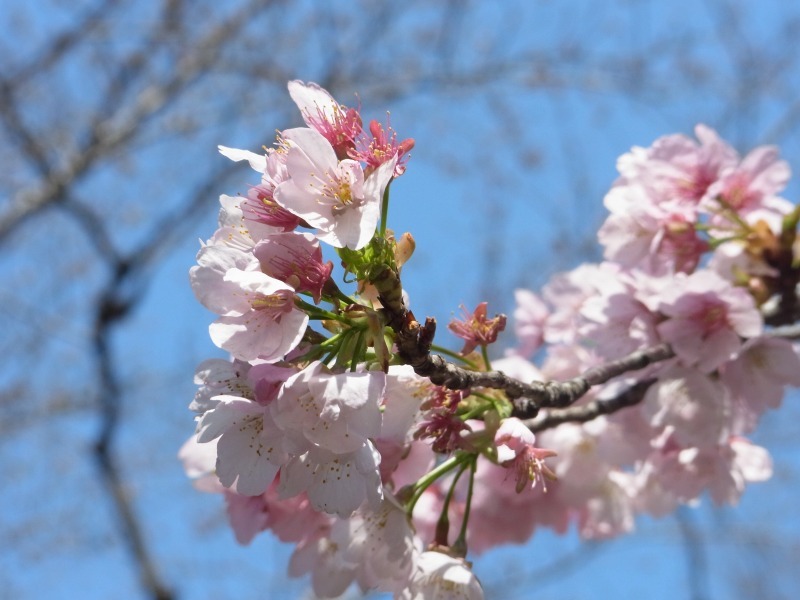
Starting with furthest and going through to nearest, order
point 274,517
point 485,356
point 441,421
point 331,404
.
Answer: point 274,517, point 485,356, point 441,421, point 331,404

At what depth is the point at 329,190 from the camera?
97cm

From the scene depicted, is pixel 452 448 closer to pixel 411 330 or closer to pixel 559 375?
pixel 411 330

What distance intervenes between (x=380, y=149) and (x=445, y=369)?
0.98ft

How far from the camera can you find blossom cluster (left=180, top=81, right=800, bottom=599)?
94cm

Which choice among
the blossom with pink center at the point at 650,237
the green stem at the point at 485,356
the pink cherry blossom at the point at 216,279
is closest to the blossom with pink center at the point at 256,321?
the pink cherry blossom at the point at 216,279

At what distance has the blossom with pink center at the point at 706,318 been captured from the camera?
4.52 ft

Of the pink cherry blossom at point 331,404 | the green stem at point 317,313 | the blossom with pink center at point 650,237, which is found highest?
the blossom with pink center at point 650,237

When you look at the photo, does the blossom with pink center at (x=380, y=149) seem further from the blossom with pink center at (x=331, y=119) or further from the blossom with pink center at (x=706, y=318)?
the blossom with pink center at (x=706, y=318)

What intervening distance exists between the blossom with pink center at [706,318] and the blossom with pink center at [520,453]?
420mm

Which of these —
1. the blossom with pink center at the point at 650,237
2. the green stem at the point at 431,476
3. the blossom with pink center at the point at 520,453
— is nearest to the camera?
the blossom with pink center at the point at 520,453

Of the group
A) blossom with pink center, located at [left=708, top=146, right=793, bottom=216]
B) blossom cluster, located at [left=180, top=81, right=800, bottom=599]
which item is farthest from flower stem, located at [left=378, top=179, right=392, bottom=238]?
blossom with pink center, located at [left=708, top=146, right=793, bottom=216]

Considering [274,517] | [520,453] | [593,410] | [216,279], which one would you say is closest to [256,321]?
[216,279]

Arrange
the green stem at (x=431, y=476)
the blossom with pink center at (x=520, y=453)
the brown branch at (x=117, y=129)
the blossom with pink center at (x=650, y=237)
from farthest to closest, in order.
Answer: the brown branch at (x=117, y=129), the blossom with pink center at (x=650, y=237), the green stem at (x=431, y=476), the blossom with pink center at (x=520, y=453)

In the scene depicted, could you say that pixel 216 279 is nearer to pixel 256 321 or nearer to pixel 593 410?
pixel 256 321
